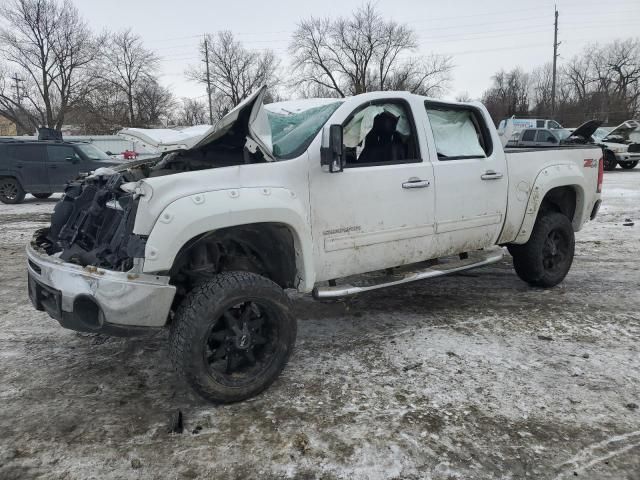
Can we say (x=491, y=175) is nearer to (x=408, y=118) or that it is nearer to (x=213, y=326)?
(x=408, y=118)

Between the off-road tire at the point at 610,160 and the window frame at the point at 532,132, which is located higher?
the window frame at the point at 532,132

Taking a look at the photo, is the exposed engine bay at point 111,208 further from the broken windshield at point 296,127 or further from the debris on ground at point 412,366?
the debris on ground at point 412,366

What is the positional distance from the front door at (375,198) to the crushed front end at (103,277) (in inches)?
46.2

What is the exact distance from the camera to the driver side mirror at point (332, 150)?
125 inches

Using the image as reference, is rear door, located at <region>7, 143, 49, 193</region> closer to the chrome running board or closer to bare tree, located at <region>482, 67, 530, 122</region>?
the chrome running board

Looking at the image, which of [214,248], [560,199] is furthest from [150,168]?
[560,199]

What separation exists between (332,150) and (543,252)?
305 cm

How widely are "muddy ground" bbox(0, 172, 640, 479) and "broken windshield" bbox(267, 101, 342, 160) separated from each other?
5.13ft

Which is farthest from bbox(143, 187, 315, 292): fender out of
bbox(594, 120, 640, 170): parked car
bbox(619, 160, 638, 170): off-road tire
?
bbox(619, 160, 638, 170): off-road tire

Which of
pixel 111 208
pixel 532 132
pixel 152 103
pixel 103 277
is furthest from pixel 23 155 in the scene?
pixel 152 103

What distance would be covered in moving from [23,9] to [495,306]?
43836mm

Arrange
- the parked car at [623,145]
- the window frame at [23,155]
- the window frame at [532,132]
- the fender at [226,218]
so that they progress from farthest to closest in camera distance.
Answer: the window frame at [532,132], the parked car at [623,145], the window frame at [23,155], the fender at [226,218]

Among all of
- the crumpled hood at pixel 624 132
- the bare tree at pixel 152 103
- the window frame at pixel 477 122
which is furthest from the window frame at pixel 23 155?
the bare tree at pixel 152 103

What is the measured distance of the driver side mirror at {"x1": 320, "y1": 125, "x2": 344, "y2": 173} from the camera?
317 cm
